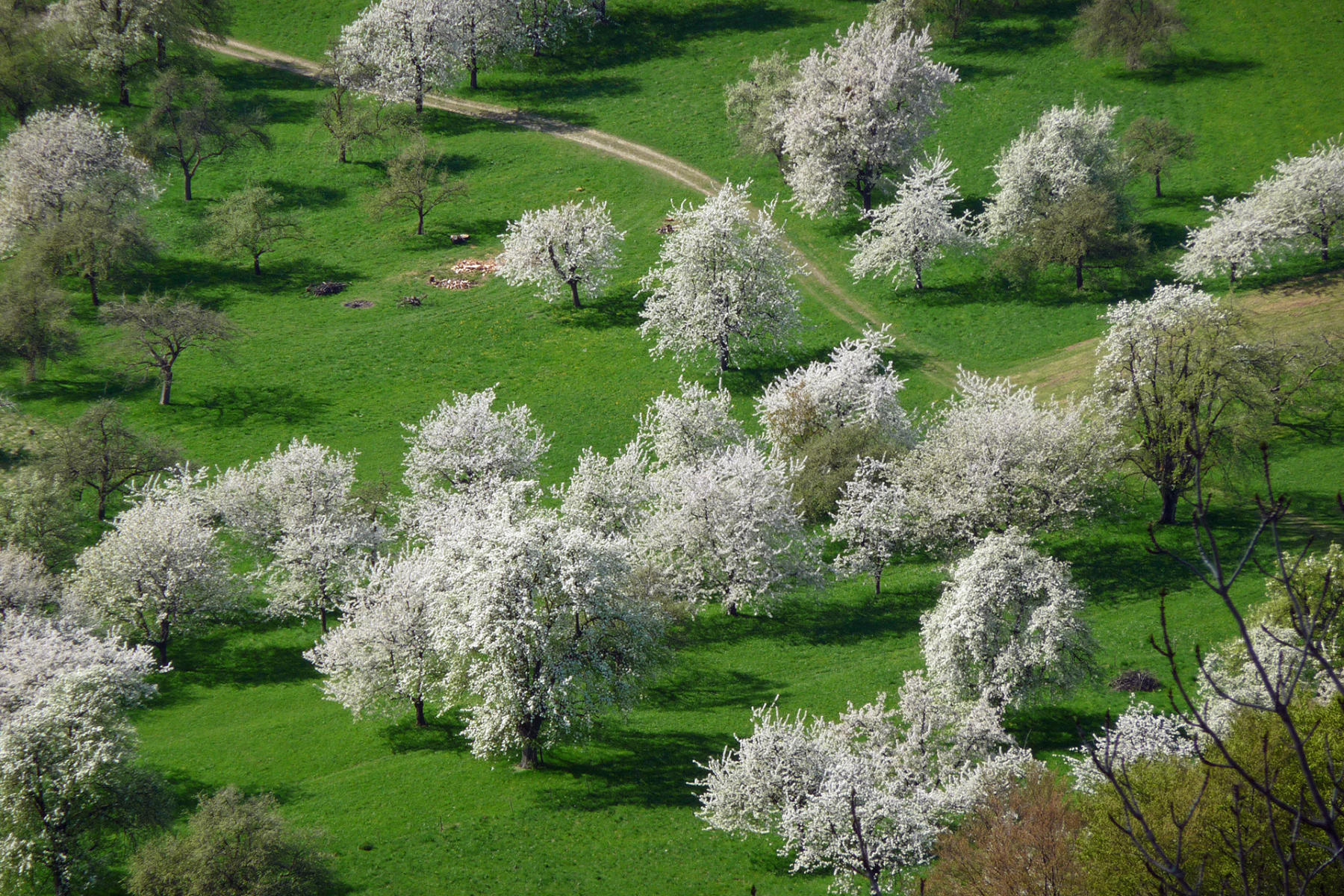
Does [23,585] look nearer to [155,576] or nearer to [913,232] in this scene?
→ [155,576]

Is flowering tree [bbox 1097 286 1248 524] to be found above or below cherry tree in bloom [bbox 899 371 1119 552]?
above

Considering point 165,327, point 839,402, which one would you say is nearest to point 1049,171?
A: point 839,402

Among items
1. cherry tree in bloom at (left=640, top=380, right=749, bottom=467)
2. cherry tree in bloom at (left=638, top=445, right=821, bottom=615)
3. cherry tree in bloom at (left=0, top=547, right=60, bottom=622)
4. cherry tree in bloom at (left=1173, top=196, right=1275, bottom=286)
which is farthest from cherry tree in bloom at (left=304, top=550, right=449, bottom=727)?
cherry tree in bloom at (left=1173, top=196, right=1275, bottom=286)

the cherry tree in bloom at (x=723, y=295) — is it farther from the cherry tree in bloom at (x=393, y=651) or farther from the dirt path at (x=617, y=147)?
the cherry tree in bloom at (x=393, y=651)

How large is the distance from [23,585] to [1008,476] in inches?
1758

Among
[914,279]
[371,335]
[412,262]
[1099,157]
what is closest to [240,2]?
[412,262]

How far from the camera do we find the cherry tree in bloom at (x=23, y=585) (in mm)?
48094

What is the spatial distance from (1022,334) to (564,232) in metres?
31.1

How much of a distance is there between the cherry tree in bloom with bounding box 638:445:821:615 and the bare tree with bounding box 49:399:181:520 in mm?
28844

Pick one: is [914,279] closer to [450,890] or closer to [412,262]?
[412,262]

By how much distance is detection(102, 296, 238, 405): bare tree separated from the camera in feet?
224

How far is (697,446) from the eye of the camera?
191ft

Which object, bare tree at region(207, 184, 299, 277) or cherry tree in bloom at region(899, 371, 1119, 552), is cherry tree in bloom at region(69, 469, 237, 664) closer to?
cherry tree in bloom at region(899, 371, 1119, 552)

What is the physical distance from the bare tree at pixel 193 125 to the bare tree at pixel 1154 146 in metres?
68.9
